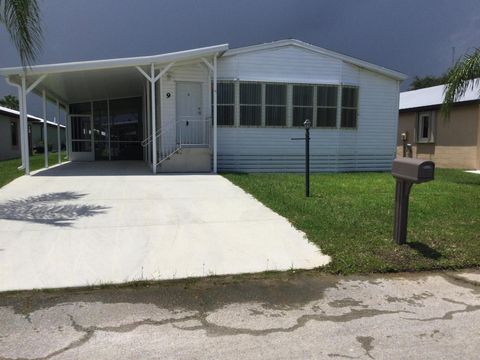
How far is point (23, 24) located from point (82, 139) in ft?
45.7

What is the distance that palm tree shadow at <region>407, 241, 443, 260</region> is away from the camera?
17.3ft

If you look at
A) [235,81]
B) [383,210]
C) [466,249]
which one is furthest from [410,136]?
[466,249]

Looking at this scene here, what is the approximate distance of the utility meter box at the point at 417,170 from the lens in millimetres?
5059

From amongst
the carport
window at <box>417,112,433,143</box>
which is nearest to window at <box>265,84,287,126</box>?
the carport

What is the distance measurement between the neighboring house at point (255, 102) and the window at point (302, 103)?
0.11ft

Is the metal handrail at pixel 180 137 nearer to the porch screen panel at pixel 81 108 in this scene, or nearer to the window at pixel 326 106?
the window at pixel 326 106

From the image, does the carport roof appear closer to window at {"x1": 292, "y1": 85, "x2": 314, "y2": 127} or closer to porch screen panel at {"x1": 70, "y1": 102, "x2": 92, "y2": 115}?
porch screen panel at {"x1": 70, "y1": 102, "x2": 92, "y2": 115}

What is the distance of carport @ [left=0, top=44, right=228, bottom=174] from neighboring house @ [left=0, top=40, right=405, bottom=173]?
0.04 metres

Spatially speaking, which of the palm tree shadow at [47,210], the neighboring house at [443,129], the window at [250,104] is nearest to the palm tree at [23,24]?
the palm tree shadow at [47,210]

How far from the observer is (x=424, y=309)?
13.0ft

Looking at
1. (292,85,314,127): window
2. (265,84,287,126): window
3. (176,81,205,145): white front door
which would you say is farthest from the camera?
(292,85,314,127): window

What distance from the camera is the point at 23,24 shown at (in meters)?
7.62

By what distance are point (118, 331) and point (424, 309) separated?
2.59 m

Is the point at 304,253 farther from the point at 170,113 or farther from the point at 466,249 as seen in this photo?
the point at 170,113
